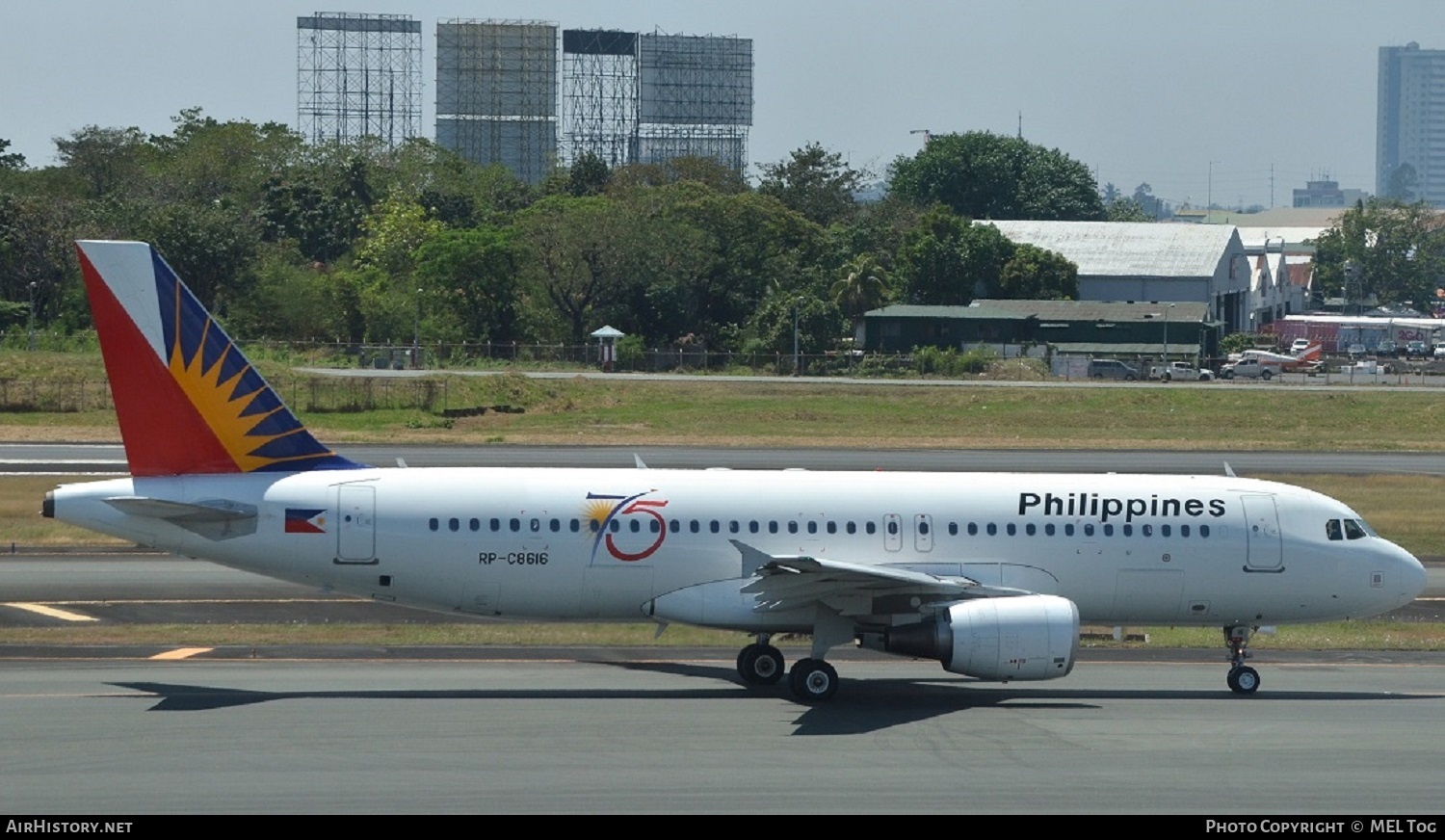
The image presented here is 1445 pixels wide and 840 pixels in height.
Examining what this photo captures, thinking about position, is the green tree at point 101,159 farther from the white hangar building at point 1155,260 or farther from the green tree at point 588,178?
the white hangar building at point 1155,260

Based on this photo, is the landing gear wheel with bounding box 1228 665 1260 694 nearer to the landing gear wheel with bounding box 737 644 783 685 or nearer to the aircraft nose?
the aircraft nose

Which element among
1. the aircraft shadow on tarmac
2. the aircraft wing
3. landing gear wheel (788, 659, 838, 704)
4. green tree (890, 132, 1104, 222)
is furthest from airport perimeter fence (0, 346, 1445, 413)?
green tree (890, 132, 1104, 222)

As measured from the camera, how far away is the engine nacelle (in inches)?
971

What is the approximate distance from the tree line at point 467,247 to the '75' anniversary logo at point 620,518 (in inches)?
3318

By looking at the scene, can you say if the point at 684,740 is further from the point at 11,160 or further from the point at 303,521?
the point at 11,160

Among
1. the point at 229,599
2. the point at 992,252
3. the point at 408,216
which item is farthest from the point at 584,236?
the point at 229,599

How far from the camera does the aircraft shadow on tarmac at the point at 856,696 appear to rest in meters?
24.5

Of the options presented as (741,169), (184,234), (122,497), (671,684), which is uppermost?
(741,169)

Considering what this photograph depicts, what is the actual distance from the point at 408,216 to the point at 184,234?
20982 millimetres

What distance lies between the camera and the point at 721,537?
1046 inches

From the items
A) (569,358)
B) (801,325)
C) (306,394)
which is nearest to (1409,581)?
(306,394)

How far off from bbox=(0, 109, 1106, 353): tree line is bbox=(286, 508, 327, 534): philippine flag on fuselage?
85408 mm

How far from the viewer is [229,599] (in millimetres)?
34656

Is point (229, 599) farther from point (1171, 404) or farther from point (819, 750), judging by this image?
point (1171, 404)
